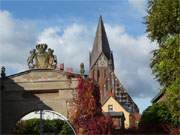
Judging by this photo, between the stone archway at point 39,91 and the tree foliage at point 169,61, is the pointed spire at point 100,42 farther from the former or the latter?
the tree foliage at point 169,61

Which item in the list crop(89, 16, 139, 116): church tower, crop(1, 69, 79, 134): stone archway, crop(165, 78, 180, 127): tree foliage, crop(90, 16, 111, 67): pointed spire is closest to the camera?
crop(165, 78, 180, 127): tree foliage

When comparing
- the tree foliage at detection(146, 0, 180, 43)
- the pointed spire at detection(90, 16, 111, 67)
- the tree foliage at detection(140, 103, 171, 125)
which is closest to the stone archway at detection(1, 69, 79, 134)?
the tree foliage at detection(140, 103, 171, 125)

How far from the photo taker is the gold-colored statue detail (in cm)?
3944

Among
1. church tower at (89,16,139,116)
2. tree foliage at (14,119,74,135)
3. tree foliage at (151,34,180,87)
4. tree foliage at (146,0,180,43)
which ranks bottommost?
tree foliage at (14,119,74,135)

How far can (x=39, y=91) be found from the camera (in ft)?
130

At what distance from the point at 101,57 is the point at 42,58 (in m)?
99.9

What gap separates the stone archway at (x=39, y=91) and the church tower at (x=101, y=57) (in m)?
96.4

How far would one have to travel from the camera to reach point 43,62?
39.5 m

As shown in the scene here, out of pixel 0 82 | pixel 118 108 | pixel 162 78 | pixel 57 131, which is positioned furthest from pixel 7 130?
pixel 118 108

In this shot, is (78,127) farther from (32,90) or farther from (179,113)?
(179,113)

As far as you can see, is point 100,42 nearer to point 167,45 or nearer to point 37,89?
point 37,89

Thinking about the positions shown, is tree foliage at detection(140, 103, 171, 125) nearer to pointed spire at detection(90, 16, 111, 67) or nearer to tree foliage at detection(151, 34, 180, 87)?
tree foliage at detection(151, 34, 180, 87)

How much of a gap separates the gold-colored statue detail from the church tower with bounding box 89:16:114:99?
96.7m

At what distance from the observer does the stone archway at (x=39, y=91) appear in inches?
1542
